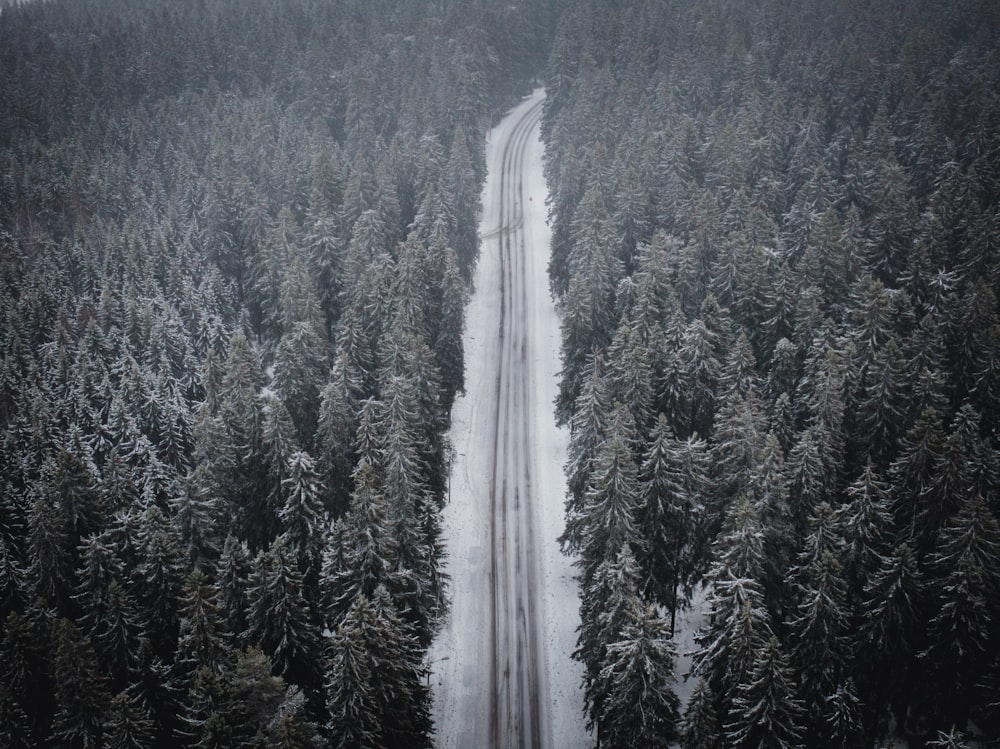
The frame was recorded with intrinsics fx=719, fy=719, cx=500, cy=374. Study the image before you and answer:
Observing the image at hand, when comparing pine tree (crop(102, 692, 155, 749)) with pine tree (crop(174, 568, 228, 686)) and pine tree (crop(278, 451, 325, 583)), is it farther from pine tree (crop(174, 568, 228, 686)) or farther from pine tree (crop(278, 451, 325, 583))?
pine tree (crop(278, 451, 325, 583))

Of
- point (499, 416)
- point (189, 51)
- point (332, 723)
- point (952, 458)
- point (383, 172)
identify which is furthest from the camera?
point (189, 51)

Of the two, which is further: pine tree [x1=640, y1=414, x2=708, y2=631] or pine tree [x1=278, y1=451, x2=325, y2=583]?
pine tree [x1=278, y1=451, x2=325, y2=583]

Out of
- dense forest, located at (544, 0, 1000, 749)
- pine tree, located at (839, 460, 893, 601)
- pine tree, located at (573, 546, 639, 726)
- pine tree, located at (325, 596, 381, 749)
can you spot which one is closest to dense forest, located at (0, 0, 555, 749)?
pine tree, located at (325, 596, 381, 749)

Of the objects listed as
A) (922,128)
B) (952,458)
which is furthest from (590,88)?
(952,458)

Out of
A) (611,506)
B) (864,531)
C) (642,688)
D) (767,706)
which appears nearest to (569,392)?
(611,506)

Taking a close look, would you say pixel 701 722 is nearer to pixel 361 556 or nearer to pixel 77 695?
pixel 361 556

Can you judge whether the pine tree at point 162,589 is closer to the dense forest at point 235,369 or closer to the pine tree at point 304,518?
the dense forest at point 235,369

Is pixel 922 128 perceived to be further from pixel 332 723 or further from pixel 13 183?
pixel 13 183
